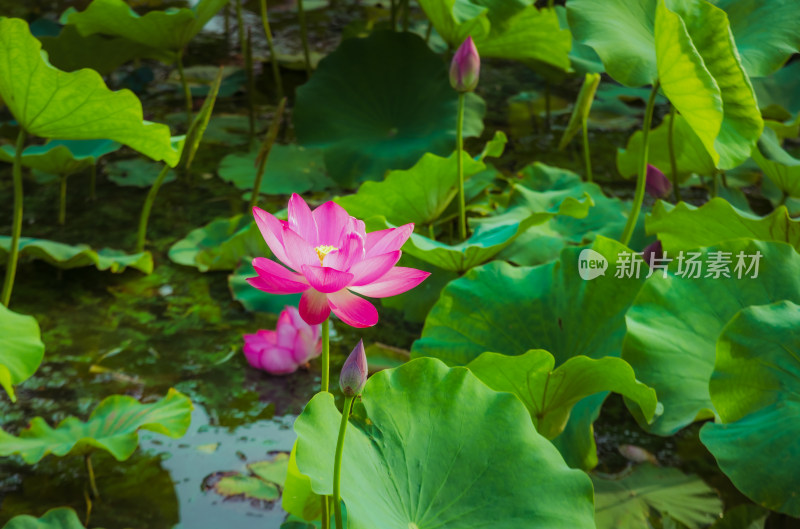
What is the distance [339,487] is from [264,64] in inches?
102

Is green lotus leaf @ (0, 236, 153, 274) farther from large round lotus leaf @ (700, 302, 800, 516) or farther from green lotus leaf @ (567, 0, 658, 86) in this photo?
large round lotus leaf @ (700, 302, 800, 516)

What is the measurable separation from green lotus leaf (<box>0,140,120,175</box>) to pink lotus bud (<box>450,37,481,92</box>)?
0.82m

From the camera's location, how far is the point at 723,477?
1282mm

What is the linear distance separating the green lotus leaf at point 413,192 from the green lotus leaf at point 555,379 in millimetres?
588

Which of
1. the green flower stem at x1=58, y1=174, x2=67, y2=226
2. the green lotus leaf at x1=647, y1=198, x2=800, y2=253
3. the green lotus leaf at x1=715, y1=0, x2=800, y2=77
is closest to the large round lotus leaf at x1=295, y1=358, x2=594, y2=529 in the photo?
the green lotus leaf at x1=647, y1=198, x2=800, y2=253

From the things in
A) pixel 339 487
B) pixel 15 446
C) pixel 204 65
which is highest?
pixel 339 487

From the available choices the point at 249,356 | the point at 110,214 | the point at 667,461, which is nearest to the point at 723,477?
the point at 667,461

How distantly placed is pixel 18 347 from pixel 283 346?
1.62ft

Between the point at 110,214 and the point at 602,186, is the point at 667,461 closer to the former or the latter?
the point at 602,186

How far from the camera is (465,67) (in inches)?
56.7

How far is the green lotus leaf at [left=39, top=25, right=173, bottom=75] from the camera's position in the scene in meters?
2.16

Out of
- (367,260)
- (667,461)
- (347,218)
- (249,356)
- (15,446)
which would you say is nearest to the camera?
(367,260)

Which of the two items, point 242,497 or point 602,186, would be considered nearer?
point 242,497

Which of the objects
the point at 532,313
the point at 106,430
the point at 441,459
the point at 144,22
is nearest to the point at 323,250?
the point at 441,459
